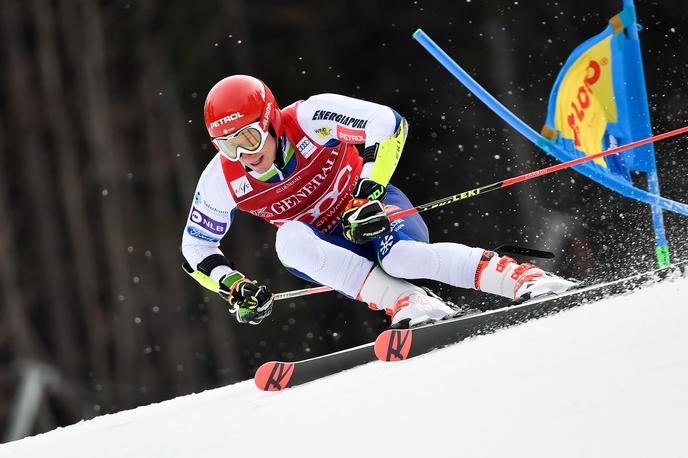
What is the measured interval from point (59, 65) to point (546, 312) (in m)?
9.11

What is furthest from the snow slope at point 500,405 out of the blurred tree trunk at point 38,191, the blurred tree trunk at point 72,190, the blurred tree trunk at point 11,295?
the blurred tree trunk at point 38,191

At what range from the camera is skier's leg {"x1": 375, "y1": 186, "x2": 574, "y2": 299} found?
273 centimetres

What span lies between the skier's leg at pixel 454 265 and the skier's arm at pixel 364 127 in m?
0.20

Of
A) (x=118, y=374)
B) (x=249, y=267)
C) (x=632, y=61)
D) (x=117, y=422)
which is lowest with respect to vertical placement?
(x=118, y=374)

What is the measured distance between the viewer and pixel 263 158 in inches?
117

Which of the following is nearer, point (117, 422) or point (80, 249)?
point (117, 422)

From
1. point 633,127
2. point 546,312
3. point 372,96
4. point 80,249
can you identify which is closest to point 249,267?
point 372,96

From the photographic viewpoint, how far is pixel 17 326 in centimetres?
987

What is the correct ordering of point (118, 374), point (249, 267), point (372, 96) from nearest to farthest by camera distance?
point (372, 96) → point (249, 267) → point (118, 374)

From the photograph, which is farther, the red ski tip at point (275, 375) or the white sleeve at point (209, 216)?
the white sleeve at point (209, 216)

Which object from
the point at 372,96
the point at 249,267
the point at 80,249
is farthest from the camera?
the point at 80,249

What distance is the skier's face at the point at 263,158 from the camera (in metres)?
2.93

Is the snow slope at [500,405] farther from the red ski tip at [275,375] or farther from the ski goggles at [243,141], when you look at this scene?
the ski goggles at [243,141]

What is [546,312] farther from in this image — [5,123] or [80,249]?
[5,123]
